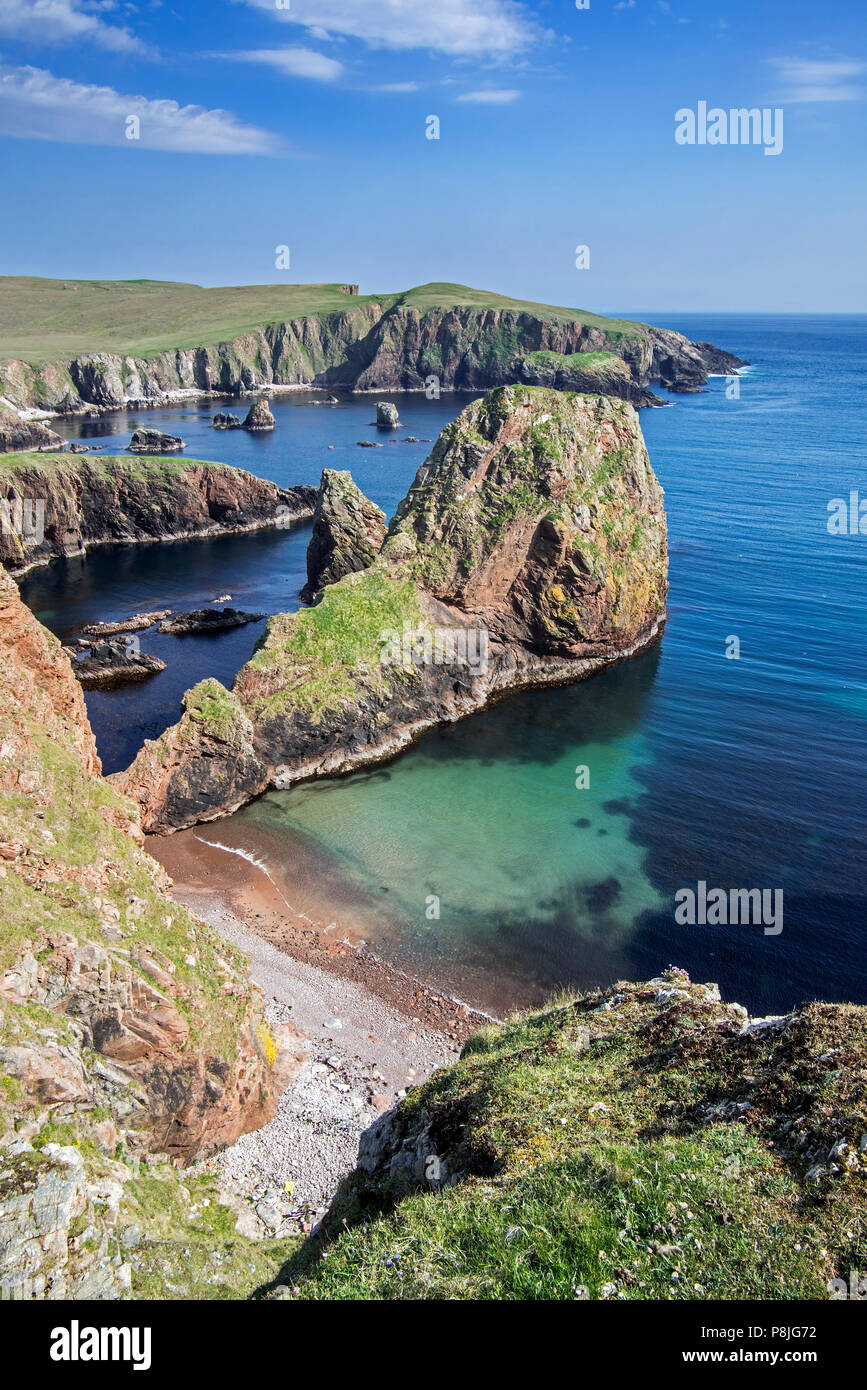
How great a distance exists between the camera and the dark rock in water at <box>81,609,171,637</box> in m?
69.6

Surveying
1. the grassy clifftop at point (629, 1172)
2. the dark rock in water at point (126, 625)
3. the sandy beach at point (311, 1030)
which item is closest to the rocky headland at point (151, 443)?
the dark rock in water at point (126, 625)

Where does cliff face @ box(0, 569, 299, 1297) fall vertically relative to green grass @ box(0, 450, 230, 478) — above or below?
below

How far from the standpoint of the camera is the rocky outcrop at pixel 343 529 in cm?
7344

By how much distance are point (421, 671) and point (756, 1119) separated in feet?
136

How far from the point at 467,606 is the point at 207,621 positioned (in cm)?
2738

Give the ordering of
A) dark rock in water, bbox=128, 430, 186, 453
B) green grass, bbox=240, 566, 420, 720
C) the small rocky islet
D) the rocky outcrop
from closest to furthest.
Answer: the small rocky islet → green grass, bbox=240, 566, 420, 720 → the rocky outcrop → dark rock in water, bbox=128, 430, 186, 453

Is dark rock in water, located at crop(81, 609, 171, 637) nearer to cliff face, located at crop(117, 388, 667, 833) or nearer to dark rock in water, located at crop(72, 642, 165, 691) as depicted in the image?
dark rock in water, located at crop(72, 642, 165, 691)

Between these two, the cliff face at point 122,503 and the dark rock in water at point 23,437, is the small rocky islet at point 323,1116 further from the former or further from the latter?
the dark rock in water at point 23,437

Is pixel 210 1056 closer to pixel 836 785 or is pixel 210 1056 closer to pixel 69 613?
pixel 836 785

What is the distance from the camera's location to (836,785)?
44812 millimetres

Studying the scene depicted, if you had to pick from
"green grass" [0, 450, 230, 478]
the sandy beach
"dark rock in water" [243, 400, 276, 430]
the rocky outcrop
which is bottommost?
the sandy beach

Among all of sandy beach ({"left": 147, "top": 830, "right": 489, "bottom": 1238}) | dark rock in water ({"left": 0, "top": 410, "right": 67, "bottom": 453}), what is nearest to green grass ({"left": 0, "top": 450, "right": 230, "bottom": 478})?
dark rock in water ({"left": 0, "top": 410, "right": 67, "bottom": 453})

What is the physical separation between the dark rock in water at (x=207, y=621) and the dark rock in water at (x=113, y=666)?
755 cm

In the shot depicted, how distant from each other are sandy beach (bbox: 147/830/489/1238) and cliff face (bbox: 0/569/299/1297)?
1.33m
